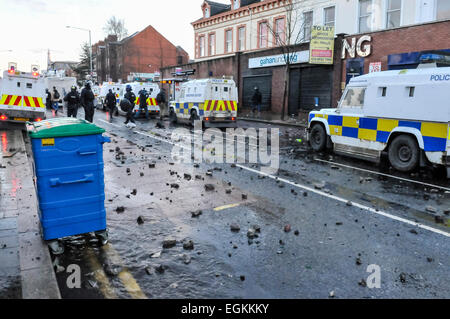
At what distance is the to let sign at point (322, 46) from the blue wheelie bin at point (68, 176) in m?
20.1

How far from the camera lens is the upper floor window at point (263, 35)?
32.8 m

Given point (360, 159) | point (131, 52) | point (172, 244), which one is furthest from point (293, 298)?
point (131, 52)

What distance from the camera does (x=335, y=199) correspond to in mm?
7199

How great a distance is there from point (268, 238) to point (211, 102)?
47.7ft

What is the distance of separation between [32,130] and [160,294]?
2462 millimetres

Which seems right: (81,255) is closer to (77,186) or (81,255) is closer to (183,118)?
(77,186)

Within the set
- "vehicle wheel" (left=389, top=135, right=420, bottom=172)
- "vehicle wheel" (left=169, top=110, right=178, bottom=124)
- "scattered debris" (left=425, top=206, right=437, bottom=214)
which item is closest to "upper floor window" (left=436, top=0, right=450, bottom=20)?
"vehicle wheel" (left=389, top=135, right=420, bottom=172)

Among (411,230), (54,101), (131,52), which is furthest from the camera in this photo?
(131,52)

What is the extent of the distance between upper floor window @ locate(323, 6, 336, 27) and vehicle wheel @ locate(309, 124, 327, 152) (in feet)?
55.2

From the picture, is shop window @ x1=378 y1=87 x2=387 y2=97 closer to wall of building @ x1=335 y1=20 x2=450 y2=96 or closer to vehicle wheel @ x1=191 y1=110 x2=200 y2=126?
wall of building @ x1=335 y1=20 x2=450 y2=96

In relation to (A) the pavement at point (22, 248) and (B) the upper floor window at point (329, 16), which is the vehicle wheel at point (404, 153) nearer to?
(A) the pavement at point (22, 248)

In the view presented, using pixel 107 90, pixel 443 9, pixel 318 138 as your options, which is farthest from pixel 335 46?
pixel 107 90

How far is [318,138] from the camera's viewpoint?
42.1 ft

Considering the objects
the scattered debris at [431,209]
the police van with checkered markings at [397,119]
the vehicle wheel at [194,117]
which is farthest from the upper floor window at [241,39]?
the scattered debris at [431,209]
